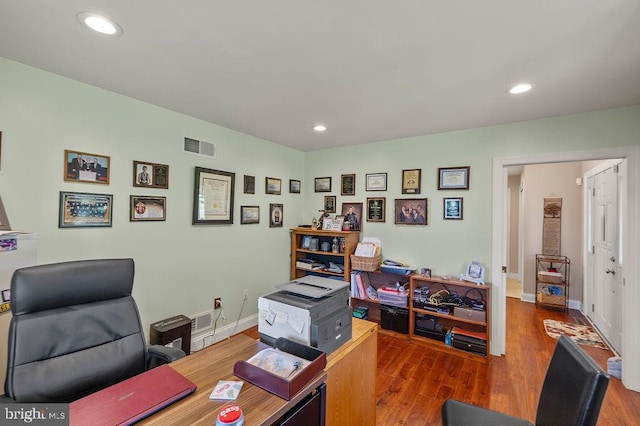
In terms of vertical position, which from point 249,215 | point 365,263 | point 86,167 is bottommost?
point 365,263

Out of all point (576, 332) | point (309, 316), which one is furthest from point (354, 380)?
point (576, 332)

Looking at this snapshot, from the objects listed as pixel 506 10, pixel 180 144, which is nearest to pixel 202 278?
pixel 180 144

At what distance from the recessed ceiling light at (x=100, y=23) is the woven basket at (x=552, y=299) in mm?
5896

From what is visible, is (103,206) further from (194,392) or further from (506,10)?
(506,10)

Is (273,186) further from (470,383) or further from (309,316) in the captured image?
(470,383)

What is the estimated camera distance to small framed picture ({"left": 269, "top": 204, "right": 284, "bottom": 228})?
3.89 meters

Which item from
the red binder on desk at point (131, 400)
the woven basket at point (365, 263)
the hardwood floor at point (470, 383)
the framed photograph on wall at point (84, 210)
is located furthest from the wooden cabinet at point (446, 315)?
the framed photograph on wall at point (84, 210)

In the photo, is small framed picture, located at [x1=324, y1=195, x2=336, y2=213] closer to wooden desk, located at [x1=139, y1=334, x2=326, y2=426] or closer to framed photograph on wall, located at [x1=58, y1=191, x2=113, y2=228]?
framed photograph on wall, located at [x1=58, y1=191, x2=113, y2=228]

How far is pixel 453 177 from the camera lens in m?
3.26

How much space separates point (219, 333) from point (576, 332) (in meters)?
4.37

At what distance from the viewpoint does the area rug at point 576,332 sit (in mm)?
3223

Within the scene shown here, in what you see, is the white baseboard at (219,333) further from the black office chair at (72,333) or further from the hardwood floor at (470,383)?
the black office chair at (72,333)

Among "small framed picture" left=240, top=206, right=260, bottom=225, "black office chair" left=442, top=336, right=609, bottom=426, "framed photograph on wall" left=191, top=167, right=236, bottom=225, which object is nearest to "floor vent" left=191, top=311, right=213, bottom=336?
"framed photograph on wall" left=191, top=167, right=236, bottom=225

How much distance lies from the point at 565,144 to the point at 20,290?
4.14 metres
